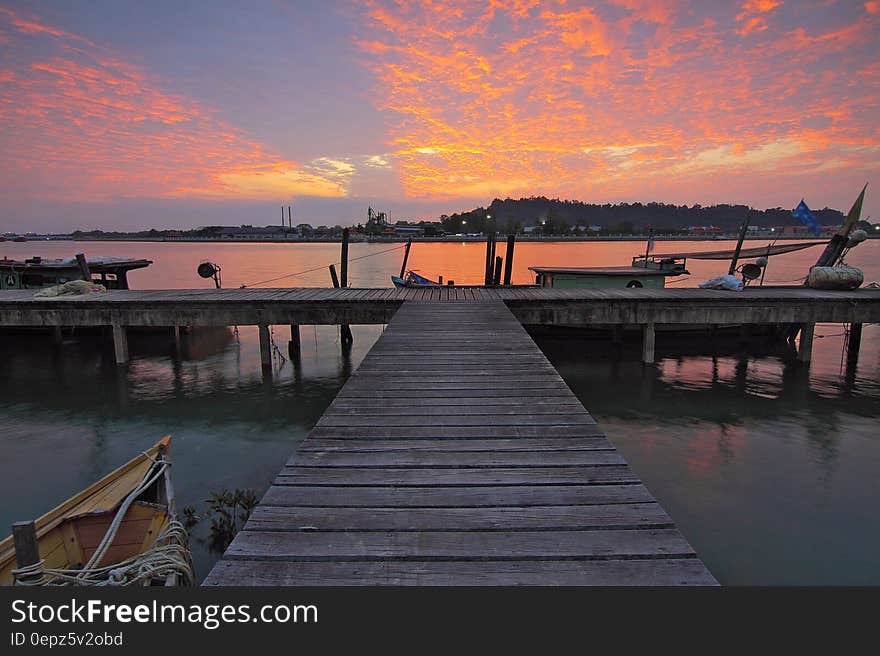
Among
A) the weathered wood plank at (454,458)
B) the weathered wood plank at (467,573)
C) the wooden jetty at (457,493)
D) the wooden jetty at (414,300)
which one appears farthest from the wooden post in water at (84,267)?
the weathered wood plank at (467,573)

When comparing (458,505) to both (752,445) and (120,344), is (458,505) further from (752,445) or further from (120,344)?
(120,344)

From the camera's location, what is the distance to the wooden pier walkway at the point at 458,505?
256cm

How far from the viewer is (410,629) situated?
7.22ft

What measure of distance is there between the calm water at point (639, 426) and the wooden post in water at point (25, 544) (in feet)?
10.5

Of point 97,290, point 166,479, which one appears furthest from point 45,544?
point 97,290

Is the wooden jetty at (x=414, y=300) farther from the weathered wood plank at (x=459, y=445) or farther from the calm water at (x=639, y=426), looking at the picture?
the weathered wood plank at (x=459, y=445)

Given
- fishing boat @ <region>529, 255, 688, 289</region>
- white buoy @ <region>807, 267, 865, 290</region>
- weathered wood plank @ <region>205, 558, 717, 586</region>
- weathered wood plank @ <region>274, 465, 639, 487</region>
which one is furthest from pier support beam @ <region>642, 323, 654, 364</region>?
weathered wood plank @ <region>205, 558, 717, 586</region>

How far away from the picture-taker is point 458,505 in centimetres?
323

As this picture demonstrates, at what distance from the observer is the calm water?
23.1 feet

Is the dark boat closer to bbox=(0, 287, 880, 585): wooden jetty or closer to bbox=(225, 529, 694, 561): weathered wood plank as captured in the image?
bbox=(0, 287, 880, 585): wooden jetty

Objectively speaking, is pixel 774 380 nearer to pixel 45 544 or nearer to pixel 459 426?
pixel 459 426

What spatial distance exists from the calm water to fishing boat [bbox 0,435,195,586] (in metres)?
1.57

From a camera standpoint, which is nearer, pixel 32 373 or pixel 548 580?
pixel 548 580

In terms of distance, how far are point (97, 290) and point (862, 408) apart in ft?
72.2
